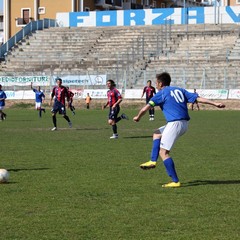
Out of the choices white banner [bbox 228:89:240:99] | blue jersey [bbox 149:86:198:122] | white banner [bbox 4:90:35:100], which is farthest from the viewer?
white banner [bbox 4:90:35:100]

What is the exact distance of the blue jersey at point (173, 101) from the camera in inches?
491

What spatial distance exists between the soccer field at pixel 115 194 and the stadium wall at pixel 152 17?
51.5m

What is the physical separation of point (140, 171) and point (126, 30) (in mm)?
56196

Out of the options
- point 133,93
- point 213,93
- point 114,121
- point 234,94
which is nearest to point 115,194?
point 114,121

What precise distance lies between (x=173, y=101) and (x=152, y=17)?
62.7 m

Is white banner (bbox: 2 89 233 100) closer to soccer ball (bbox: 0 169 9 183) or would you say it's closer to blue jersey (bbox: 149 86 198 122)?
blue jersey (bbox: 149 86 198 122)

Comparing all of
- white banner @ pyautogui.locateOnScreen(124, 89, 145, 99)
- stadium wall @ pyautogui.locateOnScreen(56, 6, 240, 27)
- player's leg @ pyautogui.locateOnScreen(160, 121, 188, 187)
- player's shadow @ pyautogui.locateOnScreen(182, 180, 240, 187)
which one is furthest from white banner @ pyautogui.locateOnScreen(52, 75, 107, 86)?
player's leg @ pyautogui.locateOnScreen(160, 121, 188, 187)

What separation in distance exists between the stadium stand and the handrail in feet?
2.41

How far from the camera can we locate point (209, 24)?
229 feet

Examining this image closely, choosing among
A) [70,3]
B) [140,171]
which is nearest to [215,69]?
[70,3]

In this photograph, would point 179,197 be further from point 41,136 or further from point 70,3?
point 70,3

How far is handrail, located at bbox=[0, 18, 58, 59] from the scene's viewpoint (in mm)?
71438

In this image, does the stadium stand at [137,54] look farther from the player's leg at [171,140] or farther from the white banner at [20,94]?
the player's leg at [171,140]

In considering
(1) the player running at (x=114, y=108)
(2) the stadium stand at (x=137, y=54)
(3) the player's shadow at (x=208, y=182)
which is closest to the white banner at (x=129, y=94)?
(2) the stadium stand at (x=137, y=54)
